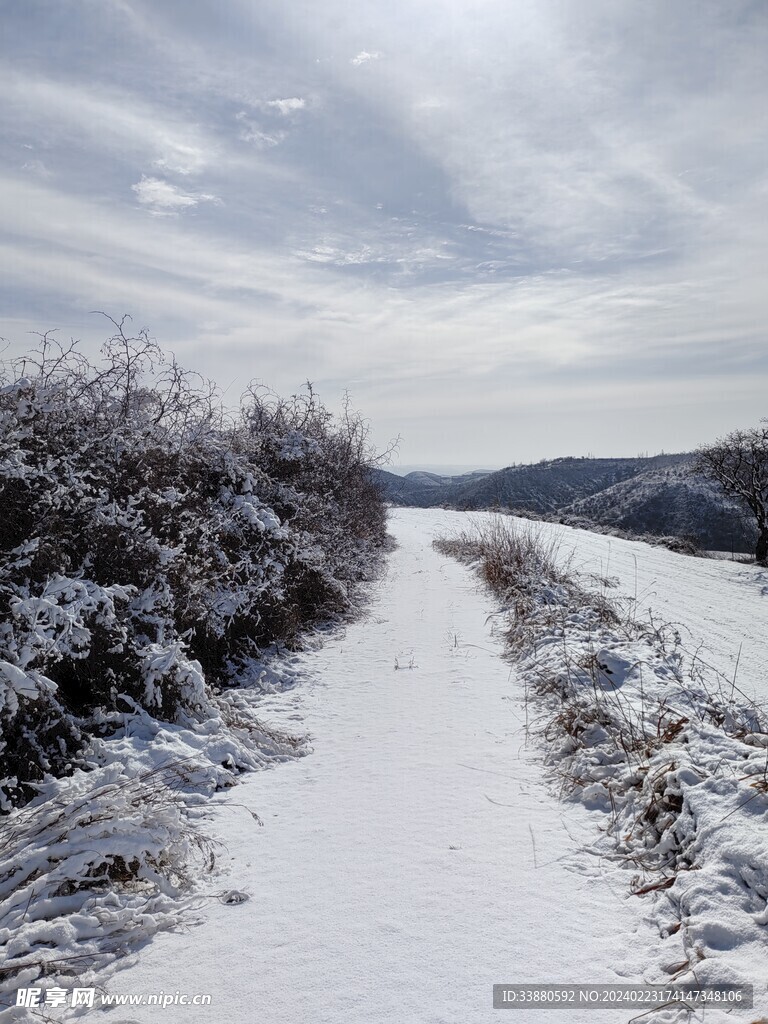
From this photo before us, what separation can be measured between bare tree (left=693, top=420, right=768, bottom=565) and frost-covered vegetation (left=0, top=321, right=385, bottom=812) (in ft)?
57.3

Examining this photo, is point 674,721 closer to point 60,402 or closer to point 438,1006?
point 438,1006

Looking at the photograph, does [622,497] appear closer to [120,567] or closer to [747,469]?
[747,469]

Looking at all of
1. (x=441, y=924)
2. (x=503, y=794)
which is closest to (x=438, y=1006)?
(x=441, y=924)

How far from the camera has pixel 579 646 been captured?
641 cm

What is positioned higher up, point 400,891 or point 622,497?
point 622,497

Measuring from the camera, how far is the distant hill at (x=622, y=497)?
46.0m

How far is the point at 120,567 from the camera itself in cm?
500

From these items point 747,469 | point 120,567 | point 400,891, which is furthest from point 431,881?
point 747,469

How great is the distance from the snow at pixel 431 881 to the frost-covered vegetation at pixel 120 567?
3.57 feet

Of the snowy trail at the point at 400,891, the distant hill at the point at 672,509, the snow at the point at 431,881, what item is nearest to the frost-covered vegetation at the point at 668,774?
the snow at the point at 431,881

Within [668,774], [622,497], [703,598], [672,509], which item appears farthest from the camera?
[622,497]

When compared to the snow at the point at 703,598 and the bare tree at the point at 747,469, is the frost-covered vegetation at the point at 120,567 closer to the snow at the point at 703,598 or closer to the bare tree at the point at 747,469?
the snow at the point at 703,598

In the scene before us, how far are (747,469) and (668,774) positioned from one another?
20724 mm

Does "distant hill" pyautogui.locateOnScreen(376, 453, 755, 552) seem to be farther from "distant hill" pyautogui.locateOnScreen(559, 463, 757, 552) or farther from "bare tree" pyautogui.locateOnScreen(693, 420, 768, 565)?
"bare tree" pyautogui.locateOnScreen(693, 420, 768, 565)
